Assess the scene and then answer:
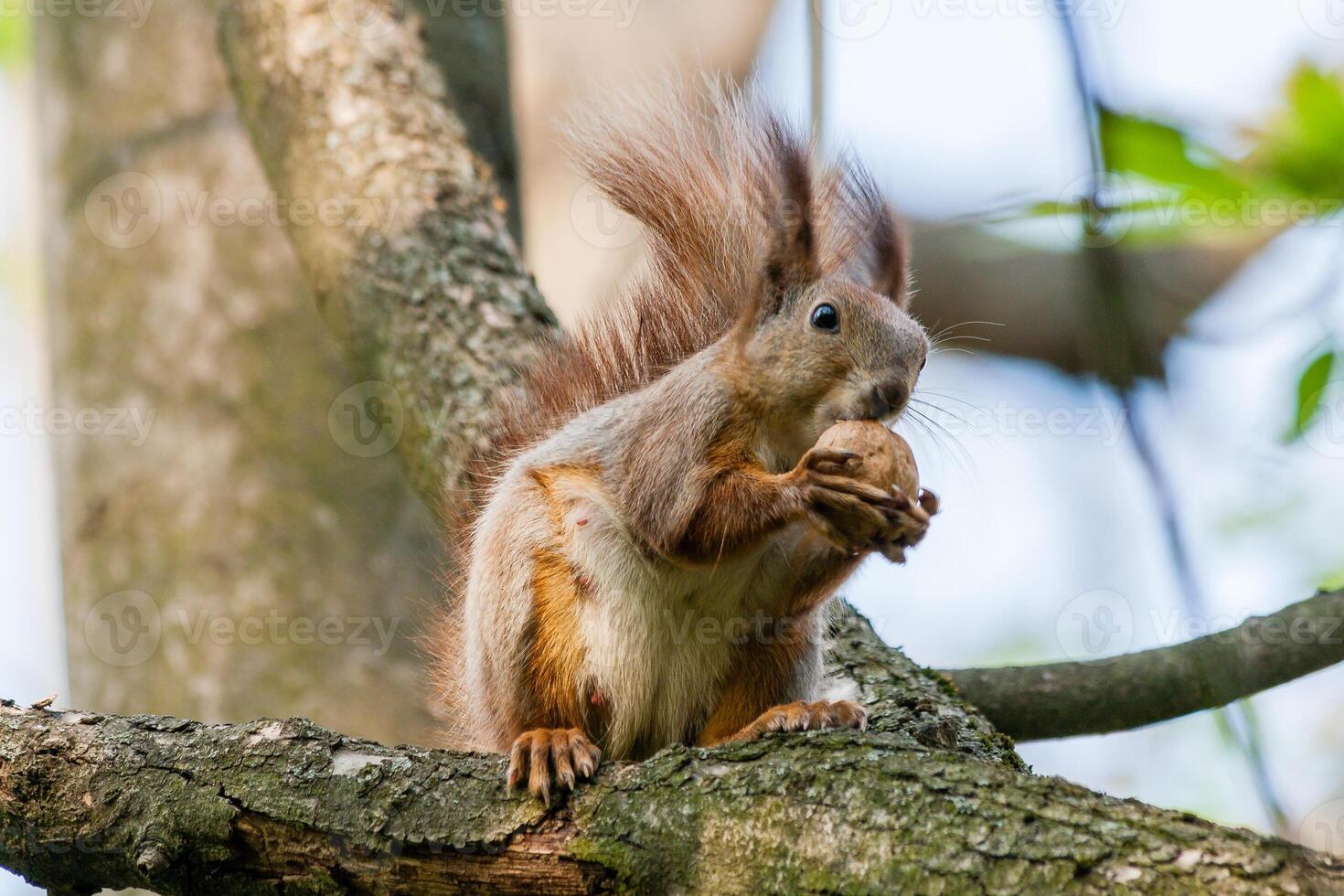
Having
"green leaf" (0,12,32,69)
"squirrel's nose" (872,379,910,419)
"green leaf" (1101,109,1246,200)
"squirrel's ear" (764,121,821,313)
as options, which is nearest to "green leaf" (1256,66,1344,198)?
"green leaf" (1101,109,1246,200)

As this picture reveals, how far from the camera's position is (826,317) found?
8.72 ft

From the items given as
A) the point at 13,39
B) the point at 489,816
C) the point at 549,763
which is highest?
the point at 13,39

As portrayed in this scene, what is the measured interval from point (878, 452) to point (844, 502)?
14cm

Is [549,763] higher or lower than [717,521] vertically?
lower

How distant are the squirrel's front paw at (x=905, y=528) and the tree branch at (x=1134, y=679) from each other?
2.62ft

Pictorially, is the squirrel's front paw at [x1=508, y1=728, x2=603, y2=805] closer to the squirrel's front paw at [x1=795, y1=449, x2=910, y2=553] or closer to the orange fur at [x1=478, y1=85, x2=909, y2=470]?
the squirrel's front paw at [x1=795, y1=449, x2=910, y2=553]

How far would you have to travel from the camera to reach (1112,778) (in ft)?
25.1

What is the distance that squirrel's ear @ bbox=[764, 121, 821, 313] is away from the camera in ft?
9.09

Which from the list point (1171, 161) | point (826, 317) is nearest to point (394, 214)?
point (826, 317)

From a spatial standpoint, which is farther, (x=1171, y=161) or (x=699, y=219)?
(x=699, y=219)

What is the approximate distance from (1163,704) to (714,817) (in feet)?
5.44

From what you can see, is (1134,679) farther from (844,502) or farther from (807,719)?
(844,502)

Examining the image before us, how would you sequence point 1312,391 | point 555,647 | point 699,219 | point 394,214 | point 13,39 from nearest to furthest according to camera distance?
point 1312,391, point 555,647, point 699,219, point 394,214, point 13,39

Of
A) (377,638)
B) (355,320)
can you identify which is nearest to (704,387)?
(355,320)
